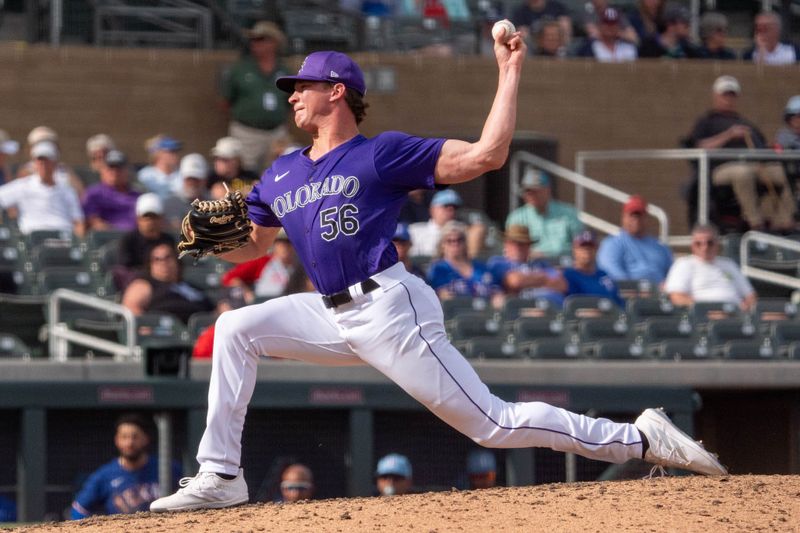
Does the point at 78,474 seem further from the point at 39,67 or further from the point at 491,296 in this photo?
the point at 39,67

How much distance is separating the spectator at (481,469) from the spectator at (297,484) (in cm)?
90

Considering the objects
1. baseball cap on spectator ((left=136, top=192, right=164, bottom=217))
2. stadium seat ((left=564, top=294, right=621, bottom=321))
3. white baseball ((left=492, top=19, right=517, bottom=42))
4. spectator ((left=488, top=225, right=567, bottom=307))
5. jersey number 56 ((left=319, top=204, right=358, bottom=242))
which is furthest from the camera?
spectator ((left=488, top=225, right=567, bottom=307))

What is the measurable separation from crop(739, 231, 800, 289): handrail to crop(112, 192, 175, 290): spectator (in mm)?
4606

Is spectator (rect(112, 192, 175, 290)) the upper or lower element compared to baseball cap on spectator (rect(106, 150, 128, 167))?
lower

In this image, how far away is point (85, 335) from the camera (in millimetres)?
8766

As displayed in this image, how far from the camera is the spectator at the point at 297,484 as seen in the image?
7871mm

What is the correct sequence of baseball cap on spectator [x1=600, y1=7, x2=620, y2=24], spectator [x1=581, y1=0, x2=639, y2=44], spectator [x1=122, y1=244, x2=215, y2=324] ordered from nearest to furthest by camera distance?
spectator [x1=122, y1=244, x2=215, y2=324], baseball cap on spectator [x1=600, y1=7, x2=620, y2=24], spectator [x1=581, y1=0, x2=639, y2=44]

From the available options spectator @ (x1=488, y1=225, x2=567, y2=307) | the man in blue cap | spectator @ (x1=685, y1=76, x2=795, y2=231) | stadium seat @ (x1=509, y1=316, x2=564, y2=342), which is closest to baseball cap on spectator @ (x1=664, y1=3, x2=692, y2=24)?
spectator @ (x1=685, y1=76, x2=795, y2=231)

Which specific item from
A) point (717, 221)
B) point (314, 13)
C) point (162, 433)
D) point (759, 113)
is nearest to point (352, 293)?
point (162, 433)

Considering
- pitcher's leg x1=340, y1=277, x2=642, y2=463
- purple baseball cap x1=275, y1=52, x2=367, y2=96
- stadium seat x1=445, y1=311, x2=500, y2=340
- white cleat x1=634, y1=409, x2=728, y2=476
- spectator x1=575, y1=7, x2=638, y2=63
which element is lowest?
white cleat x1=634, y1=409, x2=728, y2=476

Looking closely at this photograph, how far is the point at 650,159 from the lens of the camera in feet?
46.1

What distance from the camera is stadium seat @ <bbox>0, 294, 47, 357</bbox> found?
901cm

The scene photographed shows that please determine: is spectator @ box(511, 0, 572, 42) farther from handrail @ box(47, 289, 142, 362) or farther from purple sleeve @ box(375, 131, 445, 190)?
purple sleeve @ box(375, 131, 445, 190)

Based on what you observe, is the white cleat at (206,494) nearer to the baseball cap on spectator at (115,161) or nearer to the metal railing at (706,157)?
the baseball cap on spectator at (115,161)
